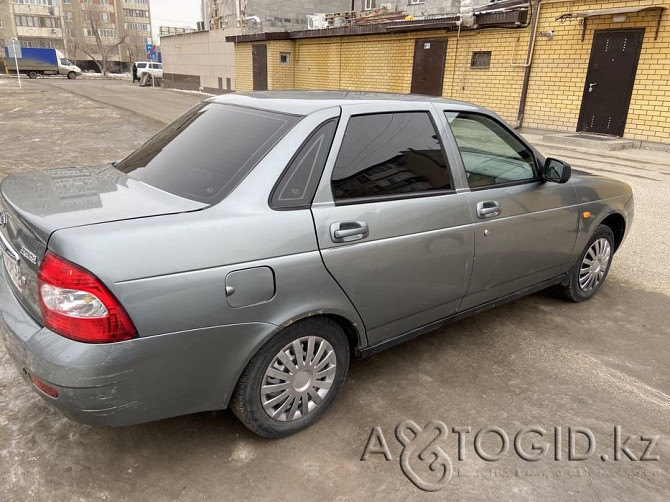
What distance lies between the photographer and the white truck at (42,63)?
4884 cm

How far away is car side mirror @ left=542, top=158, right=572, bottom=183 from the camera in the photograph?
11.3 feet

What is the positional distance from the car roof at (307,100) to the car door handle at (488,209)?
638mm

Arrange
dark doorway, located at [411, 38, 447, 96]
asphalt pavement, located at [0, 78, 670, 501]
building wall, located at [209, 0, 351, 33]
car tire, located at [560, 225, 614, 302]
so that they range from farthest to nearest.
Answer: building wall, located at [209, 0, 351, 33]
dark doorway, located at [411, 38, 447, 96]
car tire, located at [560, 225, 614, 302]
asphalt pavement, located at [0, 78, 670, 501]

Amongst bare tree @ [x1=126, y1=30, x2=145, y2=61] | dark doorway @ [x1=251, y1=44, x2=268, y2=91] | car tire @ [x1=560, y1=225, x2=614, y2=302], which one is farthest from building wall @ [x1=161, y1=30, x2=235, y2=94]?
bare tree @ [x1=126, y1=30, x2=145, y2=61]

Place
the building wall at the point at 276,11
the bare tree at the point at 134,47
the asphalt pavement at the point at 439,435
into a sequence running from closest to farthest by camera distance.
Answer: the asphalt pavement at the point at 439,435 < the building wall at the point at 276,11 < the bare tree at the point at 134,47

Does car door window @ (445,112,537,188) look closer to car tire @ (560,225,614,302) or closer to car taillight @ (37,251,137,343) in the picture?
car tire @ (560,225,614,302)

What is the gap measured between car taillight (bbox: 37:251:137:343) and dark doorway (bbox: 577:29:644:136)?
43.9 ft

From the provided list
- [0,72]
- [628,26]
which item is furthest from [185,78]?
[0,72]

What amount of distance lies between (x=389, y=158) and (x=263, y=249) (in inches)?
39.3

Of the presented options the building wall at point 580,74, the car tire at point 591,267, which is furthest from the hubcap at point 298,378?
the building wall at point 580,74

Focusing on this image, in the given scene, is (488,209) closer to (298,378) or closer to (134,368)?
(298,378)

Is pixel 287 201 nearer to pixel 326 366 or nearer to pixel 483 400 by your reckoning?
pixel 326 366

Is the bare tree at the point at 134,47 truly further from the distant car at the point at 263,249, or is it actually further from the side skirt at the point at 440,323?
the side skirt at the point at 440,323

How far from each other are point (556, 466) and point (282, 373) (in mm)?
1397
